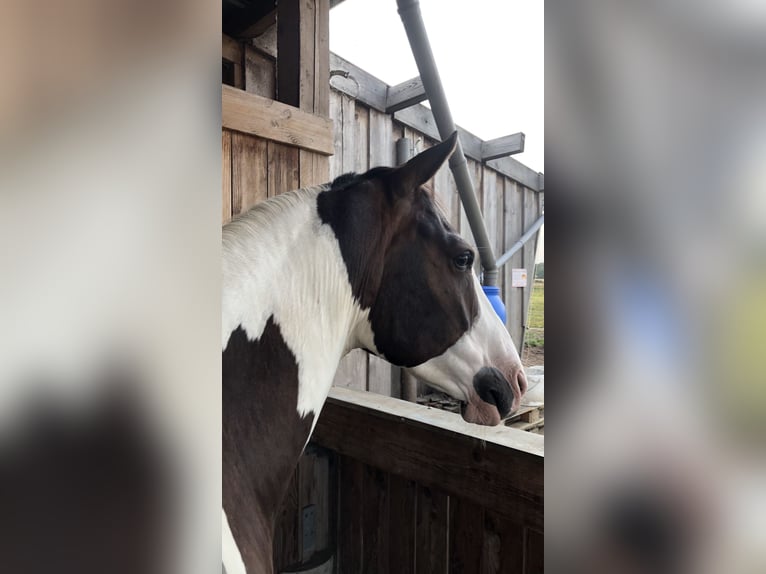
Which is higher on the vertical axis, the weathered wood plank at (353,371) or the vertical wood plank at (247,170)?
the vertical wood plank at (247,170)

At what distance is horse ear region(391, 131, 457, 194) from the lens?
0.82 metres

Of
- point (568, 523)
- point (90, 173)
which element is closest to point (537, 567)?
point (568, 523)

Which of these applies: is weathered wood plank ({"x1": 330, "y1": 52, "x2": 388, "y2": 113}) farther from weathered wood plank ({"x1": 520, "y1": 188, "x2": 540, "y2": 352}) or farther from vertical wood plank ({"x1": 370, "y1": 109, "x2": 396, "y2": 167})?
weathered wood plank ({"x1": 520, "y1": 188, "x2": 540, "y2": 352})

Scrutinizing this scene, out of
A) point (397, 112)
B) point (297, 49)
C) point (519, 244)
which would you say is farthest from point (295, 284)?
point (519, 244)

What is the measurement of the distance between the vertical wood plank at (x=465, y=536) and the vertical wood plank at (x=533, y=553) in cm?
11

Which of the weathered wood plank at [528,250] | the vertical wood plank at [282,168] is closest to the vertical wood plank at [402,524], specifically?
the vertical wood plank at [282,168]

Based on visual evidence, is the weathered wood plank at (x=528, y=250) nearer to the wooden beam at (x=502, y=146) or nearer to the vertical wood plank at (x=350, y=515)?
the wooden beam at (x=502, y=146)

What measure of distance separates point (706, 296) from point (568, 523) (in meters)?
0.08

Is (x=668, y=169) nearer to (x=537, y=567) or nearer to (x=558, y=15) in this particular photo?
(x=558, y=15)

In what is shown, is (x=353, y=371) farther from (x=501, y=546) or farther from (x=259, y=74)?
(x=259, y=74)

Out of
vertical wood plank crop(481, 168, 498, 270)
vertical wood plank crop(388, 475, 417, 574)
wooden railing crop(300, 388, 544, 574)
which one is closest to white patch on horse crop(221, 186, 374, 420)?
wooden railing crop(300, 388, 544, 574)

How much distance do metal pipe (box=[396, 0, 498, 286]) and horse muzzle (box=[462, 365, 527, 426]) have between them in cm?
59

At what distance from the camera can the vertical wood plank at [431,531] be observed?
3.56ft

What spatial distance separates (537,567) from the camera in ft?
2.98
